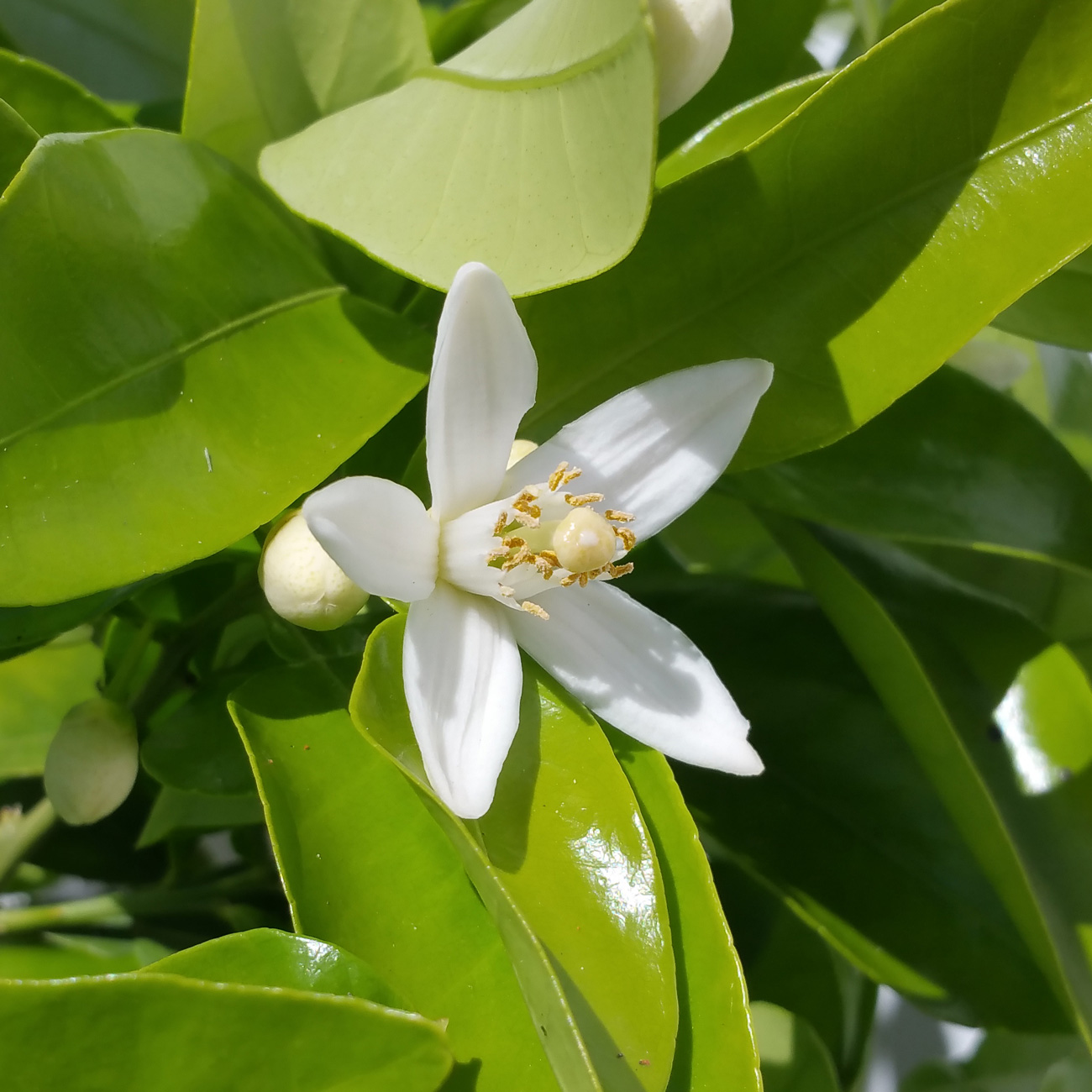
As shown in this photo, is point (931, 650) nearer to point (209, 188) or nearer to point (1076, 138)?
point (1076, 138)

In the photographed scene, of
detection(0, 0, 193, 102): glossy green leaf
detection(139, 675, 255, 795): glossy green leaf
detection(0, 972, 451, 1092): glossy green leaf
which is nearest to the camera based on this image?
detection(0, 972, 451, 1092): glossy green leaf

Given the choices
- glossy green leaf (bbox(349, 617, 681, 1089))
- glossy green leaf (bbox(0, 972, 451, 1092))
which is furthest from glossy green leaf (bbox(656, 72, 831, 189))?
glossy green leaf (bbox(0, 972, 451, 1092))

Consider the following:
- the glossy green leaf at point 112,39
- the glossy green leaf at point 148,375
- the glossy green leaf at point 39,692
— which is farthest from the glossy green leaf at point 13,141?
the glossy green leaf at point 39,692

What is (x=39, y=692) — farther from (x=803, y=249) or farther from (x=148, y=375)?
(x=803, y=249)

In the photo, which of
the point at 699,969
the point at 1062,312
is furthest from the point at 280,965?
the point at 1062,312

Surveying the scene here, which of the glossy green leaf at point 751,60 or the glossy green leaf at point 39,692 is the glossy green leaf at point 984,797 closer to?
the glossy green leaf at point 751,60

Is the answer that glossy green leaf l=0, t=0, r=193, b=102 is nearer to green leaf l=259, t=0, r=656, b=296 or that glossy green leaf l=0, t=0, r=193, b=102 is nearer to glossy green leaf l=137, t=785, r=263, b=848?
green leaf l=259, t=0, r=656, b=296
